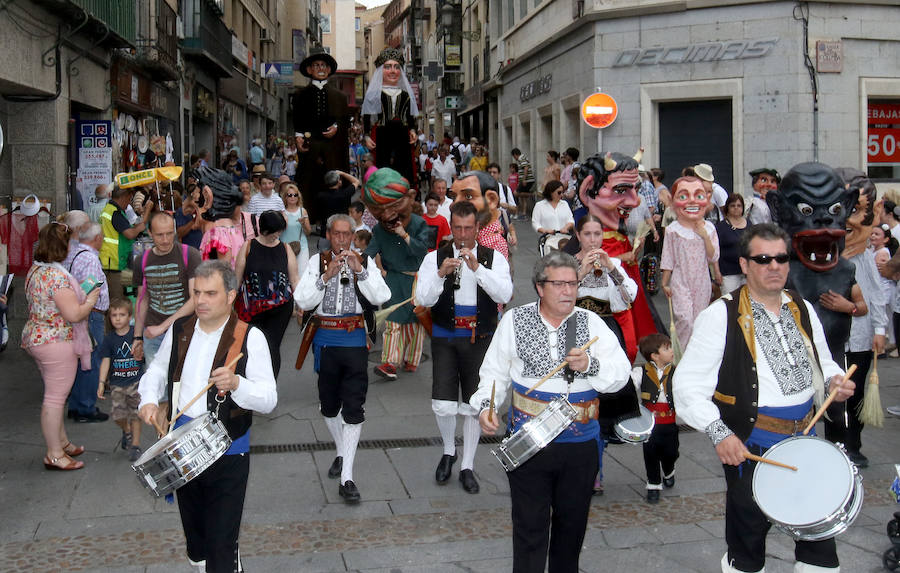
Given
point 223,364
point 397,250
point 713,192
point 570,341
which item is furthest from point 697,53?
point 223,364

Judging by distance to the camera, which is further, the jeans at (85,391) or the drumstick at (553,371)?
the jeans at (85,391)

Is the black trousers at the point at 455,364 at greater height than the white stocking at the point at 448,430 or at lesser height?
greater

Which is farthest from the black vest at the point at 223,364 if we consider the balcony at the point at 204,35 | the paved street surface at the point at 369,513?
the balcony at the point at 204,35

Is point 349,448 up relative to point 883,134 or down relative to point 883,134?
down

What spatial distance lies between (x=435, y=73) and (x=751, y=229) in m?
34.2

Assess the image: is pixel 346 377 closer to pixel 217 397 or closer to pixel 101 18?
pixel 217 397

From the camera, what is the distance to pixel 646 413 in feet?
19.3

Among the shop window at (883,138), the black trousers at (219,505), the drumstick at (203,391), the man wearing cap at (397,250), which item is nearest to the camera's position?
the drumstick at (203,391)

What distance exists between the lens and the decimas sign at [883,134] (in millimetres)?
18312

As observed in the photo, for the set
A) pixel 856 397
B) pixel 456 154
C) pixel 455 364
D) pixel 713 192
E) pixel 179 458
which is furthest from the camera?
pixel 456 154

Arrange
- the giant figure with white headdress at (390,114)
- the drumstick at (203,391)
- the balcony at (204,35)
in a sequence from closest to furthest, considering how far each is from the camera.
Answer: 1. the drumstick at (203,391)
2. the giant figure with white headdress at (390,114)
3. the balcony at (204,35)

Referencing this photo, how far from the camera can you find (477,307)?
6.29 m

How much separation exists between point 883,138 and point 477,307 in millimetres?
15040

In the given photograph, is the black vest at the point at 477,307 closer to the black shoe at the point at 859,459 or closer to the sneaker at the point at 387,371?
the black shoe at the point at 859,459
